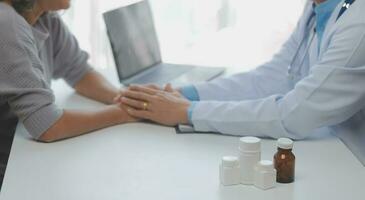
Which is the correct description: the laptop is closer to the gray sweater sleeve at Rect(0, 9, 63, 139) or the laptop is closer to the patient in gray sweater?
the patient in gray sweater

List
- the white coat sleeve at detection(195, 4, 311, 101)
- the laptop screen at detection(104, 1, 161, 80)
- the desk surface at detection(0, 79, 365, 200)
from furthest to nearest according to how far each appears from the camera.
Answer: the laptop screen at detection(104, 1, 161, 80) → the white coat sleeve at detection(195, 4, 311, 101) → the desk surface at detection(0, 79, 365, 200)

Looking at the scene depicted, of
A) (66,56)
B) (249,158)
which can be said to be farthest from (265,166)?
(66,56)

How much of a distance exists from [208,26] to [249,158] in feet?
4.82

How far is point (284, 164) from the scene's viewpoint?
43.2 inches

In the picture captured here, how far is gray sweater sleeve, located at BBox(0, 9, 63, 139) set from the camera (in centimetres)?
129

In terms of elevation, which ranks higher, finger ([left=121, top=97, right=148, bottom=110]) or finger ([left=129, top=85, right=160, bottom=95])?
finger ([left=129, top=85, right=160, bottom=95])

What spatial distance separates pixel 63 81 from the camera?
1827 mm

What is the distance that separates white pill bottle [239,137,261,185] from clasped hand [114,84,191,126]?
0.33 m

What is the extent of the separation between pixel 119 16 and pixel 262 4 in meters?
0.85

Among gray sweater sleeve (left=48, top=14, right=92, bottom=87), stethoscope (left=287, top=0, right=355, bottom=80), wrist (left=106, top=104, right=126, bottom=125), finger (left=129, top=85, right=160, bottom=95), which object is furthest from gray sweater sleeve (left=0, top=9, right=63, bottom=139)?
stethoscope (left=287, top=0, right=355, bottom=80)

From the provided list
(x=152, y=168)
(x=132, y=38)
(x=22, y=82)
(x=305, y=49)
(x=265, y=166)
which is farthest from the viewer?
(x=132, y=38)

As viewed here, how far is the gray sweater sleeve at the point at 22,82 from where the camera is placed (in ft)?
4.23

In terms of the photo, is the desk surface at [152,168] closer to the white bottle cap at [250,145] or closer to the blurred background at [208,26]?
the white bottle cap at [250,145]

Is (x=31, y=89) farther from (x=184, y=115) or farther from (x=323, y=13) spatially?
(x=323, y=13)
